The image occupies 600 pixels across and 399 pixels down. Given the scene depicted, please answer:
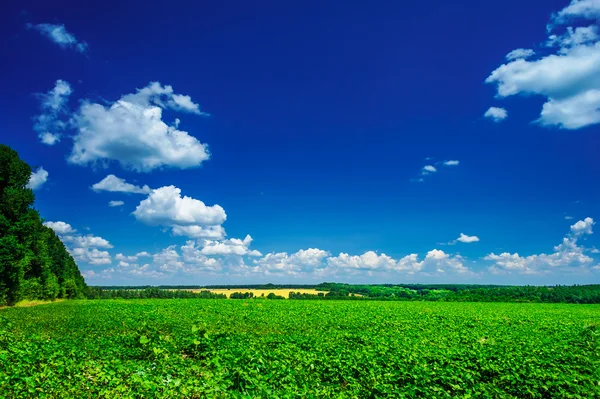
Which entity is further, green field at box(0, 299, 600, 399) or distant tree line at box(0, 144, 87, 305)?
distant tree line at box(0, 144, 87, 305)

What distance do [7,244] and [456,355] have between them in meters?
43.2

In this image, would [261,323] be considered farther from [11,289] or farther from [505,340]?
[11,289]

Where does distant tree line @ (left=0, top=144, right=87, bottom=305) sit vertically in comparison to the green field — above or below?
above

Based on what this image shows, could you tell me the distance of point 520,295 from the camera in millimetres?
100500

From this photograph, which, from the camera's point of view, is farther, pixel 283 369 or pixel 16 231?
pixel 16 231

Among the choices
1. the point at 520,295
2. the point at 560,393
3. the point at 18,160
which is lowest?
the point at 520,295

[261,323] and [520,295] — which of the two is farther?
[520,295]

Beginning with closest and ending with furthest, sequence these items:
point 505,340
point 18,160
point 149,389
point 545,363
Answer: point 149,389, point 545,363, point 505,340, point 18,160

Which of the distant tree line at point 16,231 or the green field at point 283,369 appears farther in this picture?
the distant tree line at point 16,231

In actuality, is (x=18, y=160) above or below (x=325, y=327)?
above

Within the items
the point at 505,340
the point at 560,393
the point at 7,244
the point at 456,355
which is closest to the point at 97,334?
the point at 456,355

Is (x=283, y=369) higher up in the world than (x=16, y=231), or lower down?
lower down

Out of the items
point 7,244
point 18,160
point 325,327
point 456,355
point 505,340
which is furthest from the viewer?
point 18,160

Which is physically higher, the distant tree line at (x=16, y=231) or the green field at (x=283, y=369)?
the distant tree line at (x=16, y=231)
